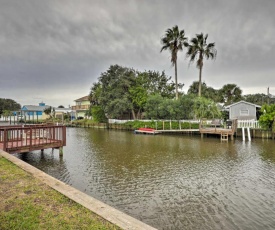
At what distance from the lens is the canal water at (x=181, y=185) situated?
5.21 m

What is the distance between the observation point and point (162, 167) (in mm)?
10266

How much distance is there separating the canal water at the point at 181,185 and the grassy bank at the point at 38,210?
201 centimetres

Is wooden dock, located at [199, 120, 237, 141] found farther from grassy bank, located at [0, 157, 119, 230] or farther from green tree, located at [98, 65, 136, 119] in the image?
grassy bank, located at [0, 157, 119, 230]

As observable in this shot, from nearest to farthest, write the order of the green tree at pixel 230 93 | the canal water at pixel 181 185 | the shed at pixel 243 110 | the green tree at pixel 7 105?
the canal water at pixel 181 185
the shed at pixel 243 110
the green tree at pixel 230 93
the green tree at pixel 7 105

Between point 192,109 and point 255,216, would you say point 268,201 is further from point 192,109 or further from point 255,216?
point 192,109

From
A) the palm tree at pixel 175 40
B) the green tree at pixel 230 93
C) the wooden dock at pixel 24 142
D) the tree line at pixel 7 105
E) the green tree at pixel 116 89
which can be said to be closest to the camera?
the wooden dock at pixel 24 142

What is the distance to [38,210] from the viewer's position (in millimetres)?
3859

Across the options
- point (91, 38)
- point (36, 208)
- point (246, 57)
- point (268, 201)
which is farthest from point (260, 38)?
point (36, 208)


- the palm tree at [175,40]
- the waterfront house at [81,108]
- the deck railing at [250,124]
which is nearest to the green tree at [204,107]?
the deck railing at [250,124]

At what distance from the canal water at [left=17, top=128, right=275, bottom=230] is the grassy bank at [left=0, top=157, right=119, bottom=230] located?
2.01m

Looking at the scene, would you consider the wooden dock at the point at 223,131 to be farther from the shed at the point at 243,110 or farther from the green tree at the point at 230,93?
the green tree at the point at 230,93

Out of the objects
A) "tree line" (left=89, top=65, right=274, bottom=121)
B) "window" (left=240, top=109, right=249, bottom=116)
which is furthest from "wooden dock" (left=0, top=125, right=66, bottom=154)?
"window" (left=240, top=109, right=249, bottom=116)

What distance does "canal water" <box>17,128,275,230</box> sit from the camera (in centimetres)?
521

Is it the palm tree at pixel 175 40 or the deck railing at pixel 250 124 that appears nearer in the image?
the deck railing at pixel 250 124
